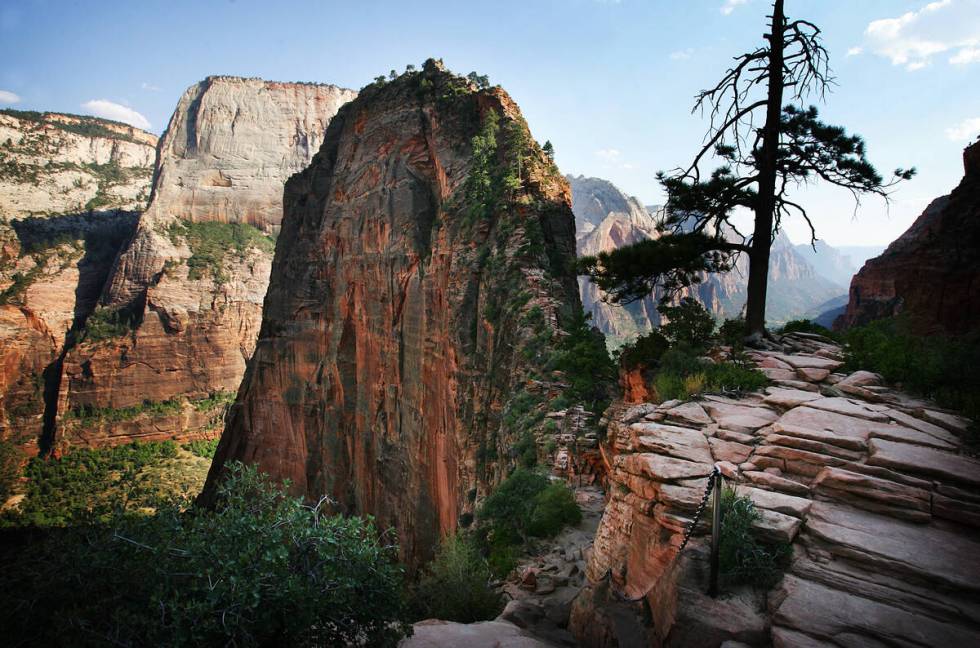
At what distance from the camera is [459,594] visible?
751 centimetres

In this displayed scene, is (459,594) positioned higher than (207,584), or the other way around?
(207,584)

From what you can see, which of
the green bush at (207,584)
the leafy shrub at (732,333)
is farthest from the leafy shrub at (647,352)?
the green bush at (207,584)

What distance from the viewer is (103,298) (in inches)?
2785

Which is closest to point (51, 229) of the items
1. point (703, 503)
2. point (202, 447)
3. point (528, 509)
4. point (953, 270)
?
point (202, 447)

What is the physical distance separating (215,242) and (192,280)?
12195 mm

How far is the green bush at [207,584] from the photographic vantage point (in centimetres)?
358

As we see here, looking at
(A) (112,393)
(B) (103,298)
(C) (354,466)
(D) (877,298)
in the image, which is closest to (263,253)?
(B) (103,298)

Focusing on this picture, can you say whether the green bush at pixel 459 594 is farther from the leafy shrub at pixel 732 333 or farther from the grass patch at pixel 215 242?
the grass patch at pixel 215 242

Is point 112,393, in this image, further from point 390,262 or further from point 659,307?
point 659,307

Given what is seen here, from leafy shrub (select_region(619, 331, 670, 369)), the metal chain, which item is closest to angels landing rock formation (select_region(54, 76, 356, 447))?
leafy shrub (select_region(619, 331, 670, 369))

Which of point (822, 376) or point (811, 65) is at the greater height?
point (811, 65)

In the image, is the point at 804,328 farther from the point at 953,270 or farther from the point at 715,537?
the point at 715,537

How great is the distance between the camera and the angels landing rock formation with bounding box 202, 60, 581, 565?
59.7 feet

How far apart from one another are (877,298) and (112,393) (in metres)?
84.0
